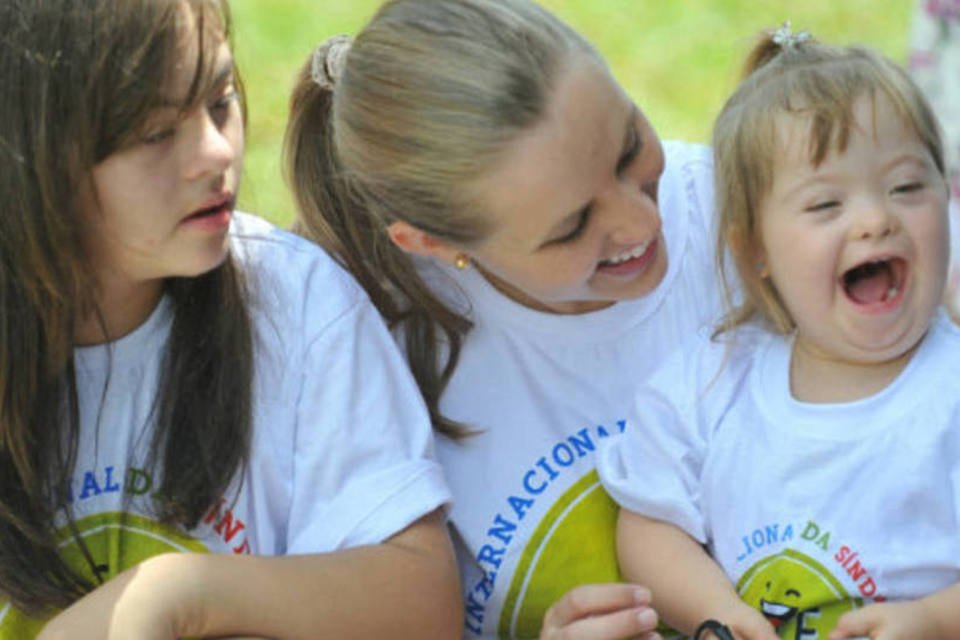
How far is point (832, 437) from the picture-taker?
2.27 meters

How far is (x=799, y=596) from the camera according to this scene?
2.26m

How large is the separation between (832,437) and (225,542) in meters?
0.75

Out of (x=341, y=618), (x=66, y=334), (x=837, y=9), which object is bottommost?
(x=341, y=618)

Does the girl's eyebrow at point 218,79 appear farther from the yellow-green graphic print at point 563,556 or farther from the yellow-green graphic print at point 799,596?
the yellow-green graphic print at point 799,596

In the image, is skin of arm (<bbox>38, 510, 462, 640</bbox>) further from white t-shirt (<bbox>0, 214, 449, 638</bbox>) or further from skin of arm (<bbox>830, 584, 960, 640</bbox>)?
skin of arm (<bbox>830, 584, 960, 640</bbox>)

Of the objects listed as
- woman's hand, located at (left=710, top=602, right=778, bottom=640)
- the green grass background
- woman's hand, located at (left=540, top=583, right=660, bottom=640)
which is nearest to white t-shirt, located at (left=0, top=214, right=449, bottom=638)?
woman's hand, located at (left=540, top=583, right=660, bottom=640)

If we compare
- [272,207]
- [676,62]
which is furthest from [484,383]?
[676,62]

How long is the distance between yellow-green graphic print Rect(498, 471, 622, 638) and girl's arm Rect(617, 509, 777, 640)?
0.09ft

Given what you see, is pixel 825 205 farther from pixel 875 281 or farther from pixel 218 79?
pixel 218 79

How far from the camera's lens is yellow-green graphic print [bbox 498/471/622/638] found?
2447 millimetres

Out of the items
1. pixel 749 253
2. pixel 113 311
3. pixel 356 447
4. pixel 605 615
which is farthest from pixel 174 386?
pixel 749 253

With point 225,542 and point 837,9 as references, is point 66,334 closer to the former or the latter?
point 225,542

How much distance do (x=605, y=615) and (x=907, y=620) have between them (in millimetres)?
355

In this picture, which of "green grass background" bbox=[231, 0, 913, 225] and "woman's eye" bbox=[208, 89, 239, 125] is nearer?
"woman's eye" bbox=[208, 89, 239, 125]
